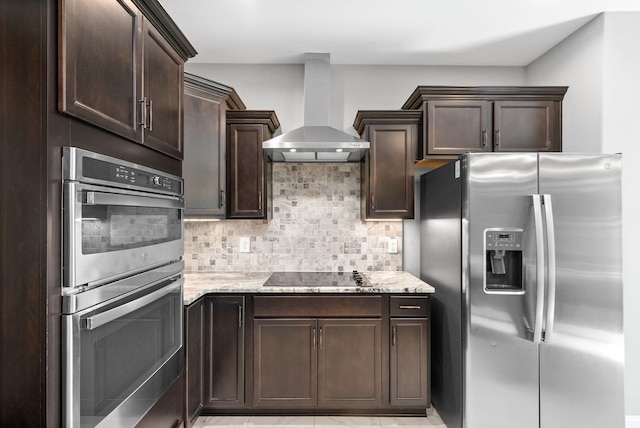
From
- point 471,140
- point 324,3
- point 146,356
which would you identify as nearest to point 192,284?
point 146,356

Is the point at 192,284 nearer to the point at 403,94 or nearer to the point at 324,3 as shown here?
the point at 324,3

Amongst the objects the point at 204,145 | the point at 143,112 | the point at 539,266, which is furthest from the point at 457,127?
the point at 143,112

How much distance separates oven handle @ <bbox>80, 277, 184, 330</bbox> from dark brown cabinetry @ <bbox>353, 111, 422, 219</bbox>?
5.92ft

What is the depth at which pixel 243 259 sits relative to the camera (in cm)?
346

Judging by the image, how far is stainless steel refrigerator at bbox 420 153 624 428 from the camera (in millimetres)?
2305

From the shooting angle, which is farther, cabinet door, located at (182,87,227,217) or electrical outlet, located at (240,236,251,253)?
electrical outlet, located at (240,236,251,253)

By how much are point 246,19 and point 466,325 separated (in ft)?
8.10

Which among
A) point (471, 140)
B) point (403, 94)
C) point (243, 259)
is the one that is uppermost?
point (403, 94)

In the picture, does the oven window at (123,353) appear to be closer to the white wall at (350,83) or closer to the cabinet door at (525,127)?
the white wall at (350,83)

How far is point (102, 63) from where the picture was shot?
1.28 metres

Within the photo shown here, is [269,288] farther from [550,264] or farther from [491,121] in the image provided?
[491,121]

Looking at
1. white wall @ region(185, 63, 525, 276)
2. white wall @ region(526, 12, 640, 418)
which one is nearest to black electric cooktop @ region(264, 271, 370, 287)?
white wall @ region(185, 63, 525, 276)

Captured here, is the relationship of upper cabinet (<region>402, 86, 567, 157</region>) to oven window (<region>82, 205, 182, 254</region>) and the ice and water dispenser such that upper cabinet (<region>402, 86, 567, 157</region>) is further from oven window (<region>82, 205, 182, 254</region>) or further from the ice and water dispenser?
oven window (<region>82, 205, 182, 254</region>)

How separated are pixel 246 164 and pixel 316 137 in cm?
61
